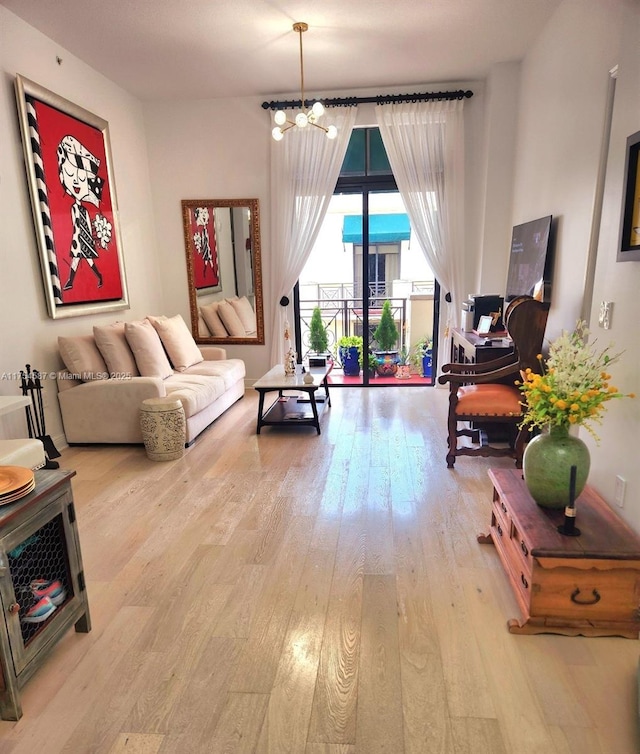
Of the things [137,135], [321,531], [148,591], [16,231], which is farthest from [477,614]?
[137,135]

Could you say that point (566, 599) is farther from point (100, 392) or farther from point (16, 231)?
point (16, 231)

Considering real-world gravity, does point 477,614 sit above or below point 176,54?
below

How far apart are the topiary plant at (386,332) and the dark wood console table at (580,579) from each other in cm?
394

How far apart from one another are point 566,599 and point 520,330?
1.77 metres

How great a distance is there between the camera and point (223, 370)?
4.77 m

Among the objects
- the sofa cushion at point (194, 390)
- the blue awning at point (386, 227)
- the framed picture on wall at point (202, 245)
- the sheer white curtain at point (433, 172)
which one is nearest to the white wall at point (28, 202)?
the framed picture on wall at point (202, 245)

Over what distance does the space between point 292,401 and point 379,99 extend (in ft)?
10.5

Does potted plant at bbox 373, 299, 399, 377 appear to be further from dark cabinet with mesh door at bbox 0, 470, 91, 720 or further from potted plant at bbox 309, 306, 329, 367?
dark cabinet with mesh door at bbox 0, 470, 91, 720

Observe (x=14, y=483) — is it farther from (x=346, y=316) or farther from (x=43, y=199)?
(x=346, y=316)

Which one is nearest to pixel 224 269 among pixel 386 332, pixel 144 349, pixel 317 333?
pixel 317 333

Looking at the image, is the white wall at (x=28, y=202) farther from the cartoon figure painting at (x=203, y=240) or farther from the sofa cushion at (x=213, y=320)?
the sofa cushion at (x=213, y=320)

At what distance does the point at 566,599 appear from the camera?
1.81 meters

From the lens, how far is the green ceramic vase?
1.93 metres

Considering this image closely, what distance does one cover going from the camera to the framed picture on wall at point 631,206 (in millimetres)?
1874
